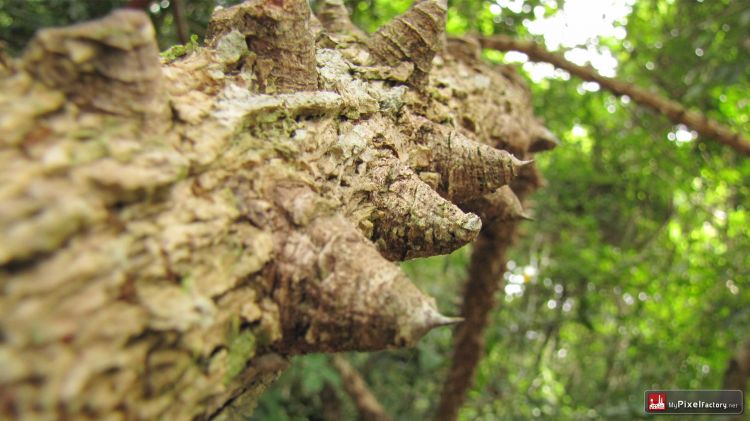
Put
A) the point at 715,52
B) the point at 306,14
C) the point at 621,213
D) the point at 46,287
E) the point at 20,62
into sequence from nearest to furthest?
the point at 46,287
the point at 20,62
the point at 306,14
the point at 715,52
the point at 621,213

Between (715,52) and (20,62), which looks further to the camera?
(715,52)

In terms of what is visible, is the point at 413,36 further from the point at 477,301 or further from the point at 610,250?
the point at 610,250

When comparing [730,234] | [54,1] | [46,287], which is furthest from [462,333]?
[730,234]

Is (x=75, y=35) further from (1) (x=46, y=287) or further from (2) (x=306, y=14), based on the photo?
(2) (x=306, y=14)

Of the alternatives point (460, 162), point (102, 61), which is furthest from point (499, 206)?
point (102, 61)

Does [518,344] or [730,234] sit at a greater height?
[730,234]

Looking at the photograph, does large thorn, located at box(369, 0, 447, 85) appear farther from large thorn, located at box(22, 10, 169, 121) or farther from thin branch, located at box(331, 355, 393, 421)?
thin branch, located at box(331, 355, 393, 421)

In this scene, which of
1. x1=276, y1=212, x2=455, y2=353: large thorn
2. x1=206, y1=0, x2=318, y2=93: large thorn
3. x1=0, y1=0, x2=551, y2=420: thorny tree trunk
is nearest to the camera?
x1=0, y1=0, x2=551, y2=420: thorny tree trunk
